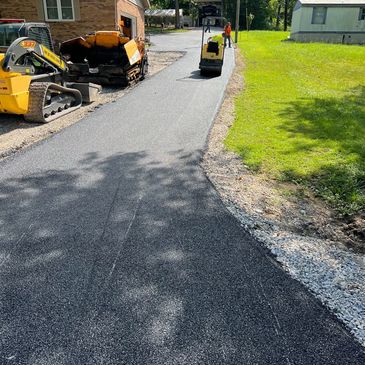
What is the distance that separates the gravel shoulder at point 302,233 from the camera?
122 inches

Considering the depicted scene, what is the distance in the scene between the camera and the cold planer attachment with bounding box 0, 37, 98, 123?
700cm

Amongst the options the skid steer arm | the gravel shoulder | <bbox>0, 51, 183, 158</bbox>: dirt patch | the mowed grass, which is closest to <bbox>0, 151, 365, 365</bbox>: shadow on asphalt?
the gravel shoulder

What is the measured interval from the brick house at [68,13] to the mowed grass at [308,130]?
7881 mm

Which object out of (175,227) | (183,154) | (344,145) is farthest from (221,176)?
(344,145)

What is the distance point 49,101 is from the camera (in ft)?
28.6

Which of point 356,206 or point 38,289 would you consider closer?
point 38,289

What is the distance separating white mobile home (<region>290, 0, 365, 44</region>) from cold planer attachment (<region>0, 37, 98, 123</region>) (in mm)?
28949

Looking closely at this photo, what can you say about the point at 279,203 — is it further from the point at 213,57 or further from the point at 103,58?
the point at 213,57

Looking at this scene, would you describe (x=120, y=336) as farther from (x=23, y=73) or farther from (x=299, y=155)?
(x=23, y=73)

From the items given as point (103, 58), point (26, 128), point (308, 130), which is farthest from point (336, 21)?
point (26, 128)

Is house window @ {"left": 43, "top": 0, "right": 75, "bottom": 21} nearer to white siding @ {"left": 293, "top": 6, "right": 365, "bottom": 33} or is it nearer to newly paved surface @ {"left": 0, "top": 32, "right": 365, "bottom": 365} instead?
newly paved surface @ {"left": 0, "top": 32, "right": 365, "bottom": 365}

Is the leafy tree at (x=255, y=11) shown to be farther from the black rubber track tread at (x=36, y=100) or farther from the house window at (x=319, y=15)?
the black rubber track tread at (x=36, y=100)

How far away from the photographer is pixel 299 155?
21.3 ft

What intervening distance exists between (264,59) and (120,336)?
66.0ft
